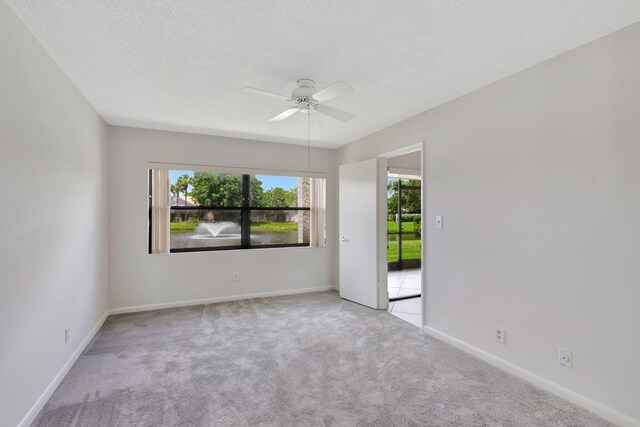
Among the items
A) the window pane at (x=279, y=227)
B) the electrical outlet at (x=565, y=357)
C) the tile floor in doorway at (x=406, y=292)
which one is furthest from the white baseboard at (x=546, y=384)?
the window pane at (x=279, y=227)

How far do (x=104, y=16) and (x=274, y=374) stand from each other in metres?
2.63

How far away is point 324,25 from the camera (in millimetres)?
1806

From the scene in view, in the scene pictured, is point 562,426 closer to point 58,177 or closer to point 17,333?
point 17,333

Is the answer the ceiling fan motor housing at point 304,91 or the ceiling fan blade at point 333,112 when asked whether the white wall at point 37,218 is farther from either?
the ceiling fan blade at point 333,112

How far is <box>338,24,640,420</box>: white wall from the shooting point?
6.08 feet

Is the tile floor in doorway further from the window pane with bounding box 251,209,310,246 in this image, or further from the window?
the window pane with bounding box 251,209,310,246

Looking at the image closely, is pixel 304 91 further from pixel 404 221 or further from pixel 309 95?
pixel 404 221

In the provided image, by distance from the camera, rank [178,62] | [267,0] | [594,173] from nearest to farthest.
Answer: [267,0]
[594,173]
[178,62]

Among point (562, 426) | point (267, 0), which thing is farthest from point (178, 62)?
point (562, 426)

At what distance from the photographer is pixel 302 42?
6.49 feet

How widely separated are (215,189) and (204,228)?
0.59 metres

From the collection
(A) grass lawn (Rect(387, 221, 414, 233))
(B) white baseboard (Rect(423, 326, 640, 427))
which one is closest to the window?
(A) grass lawn (Rect(387, 221, 414, 233))

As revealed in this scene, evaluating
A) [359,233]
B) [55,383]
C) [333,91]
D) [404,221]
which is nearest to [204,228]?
[359,233]

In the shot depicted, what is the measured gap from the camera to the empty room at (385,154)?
178 cm
